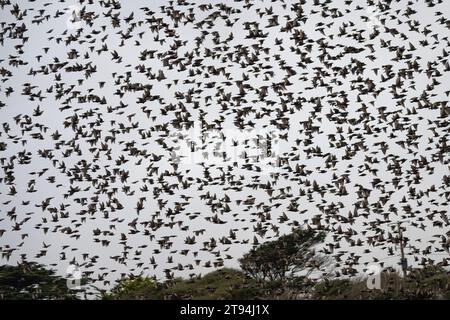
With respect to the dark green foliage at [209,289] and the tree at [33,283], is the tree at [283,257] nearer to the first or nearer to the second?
the dark green foliage at [209,289]

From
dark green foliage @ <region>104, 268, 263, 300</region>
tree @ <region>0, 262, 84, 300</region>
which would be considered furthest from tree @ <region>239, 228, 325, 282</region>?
tree @ <region>0, 262, 84, 300</region>

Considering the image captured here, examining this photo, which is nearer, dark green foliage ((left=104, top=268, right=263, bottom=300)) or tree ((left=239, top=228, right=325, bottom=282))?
dark green foliage ((left=104, top=268, right=263, bottom=300))

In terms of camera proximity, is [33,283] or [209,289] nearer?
[209,289]

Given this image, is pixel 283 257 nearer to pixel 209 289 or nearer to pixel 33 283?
pixel 209 289

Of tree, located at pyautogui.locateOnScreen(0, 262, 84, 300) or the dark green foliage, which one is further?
tree, located at pyautogui.locateOnScreen(0, 262, 84, 300)

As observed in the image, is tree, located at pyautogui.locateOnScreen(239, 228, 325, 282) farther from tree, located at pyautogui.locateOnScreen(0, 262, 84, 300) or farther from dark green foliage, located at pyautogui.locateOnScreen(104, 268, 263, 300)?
tree, located at pyautogui.locateOnScreen(0, 262, 84, 300)

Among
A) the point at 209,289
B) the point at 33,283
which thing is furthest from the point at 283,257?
the point at 33,283
